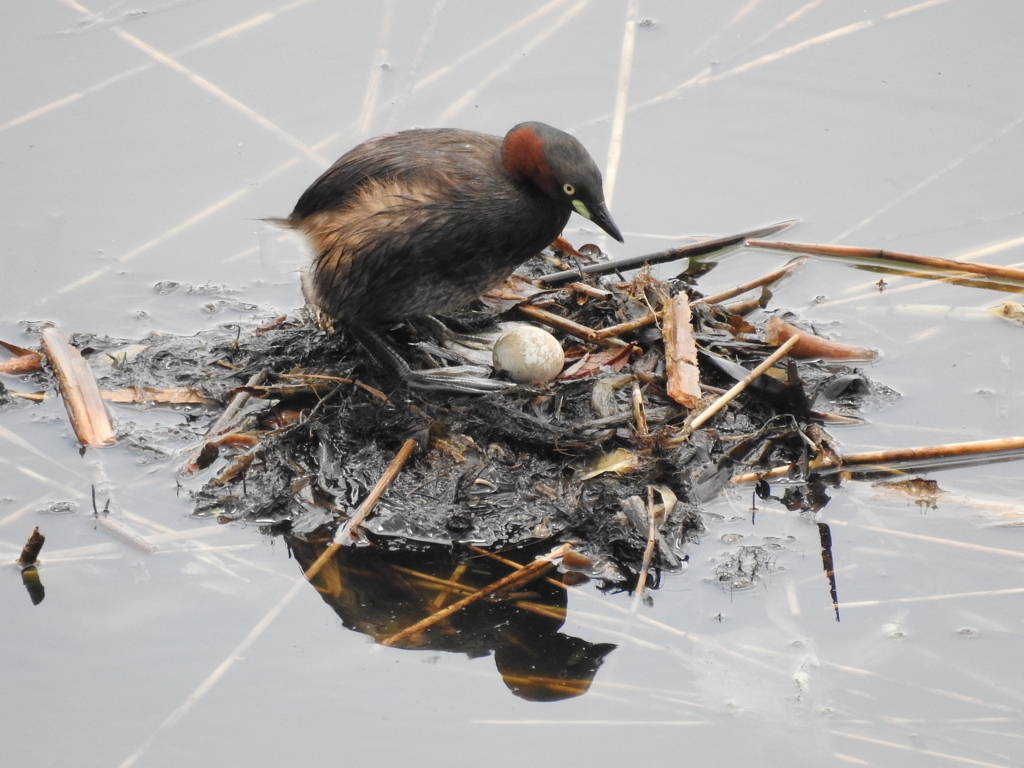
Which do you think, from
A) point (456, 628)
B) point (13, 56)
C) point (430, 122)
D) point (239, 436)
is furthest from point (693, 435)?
point (13, 56)

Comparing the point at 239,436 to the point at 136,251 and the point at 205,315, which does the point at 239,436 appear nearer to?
the point at 205,315

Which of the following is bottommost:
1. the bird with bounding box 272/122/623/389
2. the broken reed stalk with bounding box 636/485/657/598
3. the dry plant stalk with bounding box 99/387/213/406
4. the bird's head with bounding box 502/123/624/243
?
the dry plant stalk with bounding box 99/387/213/406

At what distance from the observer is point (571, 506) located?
4.22m

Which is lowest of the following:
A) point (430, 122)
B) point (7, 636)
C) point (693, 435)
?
point (7, 636)

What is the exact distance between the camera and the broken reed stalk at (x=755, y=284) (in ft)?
16.6

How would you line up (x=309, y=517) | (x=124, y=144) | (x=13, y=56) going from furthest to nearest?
(x=13, y=56), (x=124, y=144), (x=309, y=517)

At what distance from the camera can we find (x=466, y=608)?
390cm

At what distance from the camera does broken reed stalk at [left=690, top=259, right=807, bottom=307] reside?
5.06 meters

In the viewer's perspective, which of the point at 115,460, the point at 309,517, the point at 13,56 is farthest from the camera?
the point at 13,56

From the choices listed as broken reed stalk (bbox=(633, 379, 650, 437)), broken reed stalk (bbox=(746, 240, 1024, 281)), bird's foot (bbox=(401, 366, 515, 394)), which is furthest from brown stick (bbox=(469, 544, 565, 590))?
broken reed stalk (bbox=(746, 240, 1024, 281))

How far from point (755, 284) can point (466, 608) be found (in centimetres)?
207

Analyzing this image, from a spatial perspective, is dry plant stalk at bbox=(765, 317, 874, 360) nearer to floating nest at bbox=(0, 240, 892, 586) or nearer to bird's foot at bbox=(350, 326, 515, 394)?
floating nest at bbox=(0, 240, 892, 586)

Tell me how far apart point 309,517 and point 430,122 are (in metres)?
2.79

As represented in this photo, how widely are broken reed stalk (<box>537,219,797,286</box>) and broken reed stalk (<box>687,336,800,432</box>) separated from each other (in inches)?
30.1
